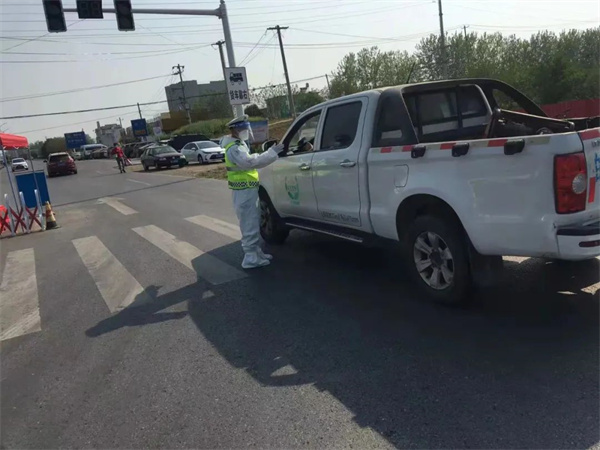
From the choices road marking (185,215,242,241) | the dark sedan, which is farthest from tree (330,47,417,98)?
road marking (185,215,242,241)

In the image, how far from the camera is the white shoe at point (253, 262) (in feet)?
21.6

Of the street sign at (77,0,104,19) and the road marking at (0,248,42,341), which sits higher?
the street sign at (77,0,104,19)

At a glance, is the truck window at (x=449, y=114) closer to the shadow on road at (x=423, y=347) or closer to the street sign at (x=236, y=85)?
the shadow on road at (x=423, y=347)

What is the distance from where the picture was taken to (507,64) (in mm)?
54188

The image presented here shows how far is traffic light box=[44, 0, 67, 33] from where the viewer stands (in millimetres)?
15094

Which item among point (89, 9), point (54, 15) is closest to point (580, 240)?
point (89, 9)

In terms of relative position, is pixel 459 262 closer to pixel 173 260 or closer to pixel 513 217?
pixel 513 217

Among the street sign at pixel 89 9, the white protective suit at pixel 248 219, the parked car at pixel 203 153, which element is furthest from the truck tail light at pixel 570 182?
the parked car at pixel 203 153

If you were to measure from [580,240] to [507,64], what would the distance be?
57420 millimetres

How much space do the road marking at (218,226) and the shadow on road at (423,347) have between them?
2938 millimetres

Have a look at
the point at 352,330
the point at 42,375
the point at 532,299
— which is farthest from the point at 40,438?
the point at 532,299

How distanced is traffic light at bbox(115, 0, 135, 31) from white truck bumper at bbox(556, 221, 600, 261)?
16.0 meters

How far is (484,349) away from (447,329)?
0.43m

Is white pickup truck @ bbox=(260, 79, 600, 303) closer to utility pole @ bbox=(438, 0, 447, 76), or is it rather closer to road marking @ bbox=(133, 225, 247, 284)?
road marking @ bbox=(133, 225, 247, 284)
